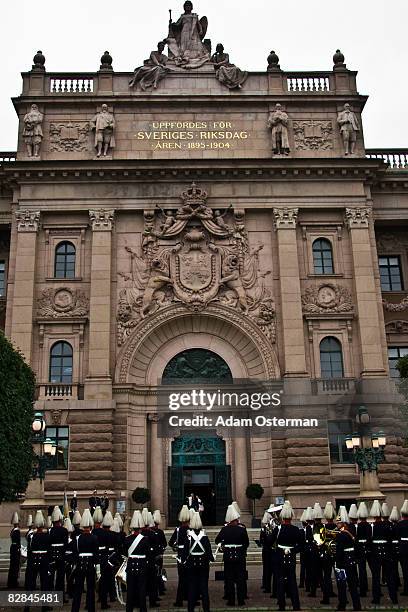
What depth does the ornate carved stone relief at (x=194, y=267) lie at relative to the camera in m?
34.5

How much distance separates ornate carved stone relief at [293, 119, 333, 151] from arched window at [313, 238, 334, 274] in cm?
516

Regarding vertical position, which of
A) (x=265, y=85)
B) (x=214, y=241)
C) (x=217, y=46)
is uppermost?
(x=217, y=46)

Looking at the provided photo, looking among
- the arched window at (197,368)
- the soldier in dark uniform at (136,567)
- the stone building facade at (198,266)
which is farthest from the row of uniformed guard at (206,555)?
the arched window at (197,368)

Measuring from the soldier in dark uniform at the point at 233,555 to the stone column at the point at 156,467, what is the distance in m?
16.9

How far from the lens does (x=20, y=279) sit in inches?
1353

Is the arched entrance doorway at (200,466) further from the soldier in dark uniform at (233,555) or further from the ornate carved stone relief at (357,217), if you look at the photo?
the soldier in dark uniform at (233,555)

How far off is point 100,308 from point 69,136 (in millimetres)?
9814

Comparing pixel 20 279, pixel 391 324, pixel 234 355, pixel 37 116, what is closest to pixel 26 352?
pixel 20 279

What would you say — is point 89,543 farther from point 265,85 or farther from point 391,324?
point 265,85

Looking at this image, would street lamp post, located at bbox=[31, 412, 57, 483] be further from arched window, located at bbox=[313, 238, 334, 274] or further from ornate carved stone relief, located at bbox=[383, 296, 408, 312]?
ornate carved stone relief, located at bbox=[383, 296, 408, 312]

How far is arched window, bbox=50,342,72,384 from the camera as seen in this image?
111 feet

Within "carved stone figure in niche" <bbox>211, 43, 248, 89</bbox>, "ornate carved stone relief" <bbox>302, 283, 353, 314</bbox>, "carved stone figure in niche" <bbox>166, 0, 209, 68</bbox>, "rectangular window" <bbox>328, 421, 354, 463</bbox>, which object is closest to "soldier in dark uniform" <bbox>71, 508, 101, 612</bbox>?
"rectangular window" <bbox>328, 421, 354, 463</bbox>

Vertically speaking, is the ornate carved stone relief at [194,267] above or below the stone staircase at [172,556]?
above

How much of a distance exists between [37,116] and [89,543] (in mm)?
26655
